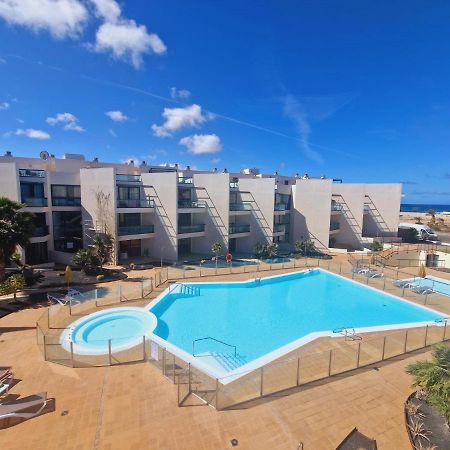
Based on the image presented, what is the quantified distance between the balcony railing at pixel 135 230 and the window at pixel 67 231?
5.01 metres

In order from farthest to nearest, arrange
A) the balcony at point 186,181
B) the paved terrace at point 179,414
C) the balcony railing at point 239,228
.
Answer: the balcony at point 186,181
the balcony railing at point 239,228
the paved terrace at point 179,414

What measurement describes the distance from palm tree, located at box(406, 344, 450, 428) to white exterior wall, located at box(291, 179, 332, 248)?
85.1 feet

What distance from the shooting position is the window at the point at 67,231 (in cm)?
2695

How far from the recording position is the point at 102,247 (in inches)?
906

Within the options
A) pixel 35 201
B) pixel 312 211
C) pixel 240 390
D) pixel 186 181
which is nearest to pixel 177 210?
pixel 186 181

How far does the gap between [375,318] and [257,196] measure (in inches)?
751

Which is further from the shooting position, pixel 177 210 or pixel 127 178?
pixel 127 178

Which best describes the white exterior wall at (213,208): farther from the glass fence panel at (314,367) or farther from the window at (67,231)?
the glass fence panel at (314,367)

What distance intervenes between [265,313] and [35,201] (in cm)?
2145

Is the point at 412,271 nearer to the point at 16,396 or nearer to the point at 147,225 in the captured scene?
the point at 147,225

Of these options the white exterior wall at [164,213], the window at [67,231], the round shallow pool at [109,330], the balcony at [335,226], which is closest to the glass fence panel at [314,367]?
the round shallow pool at [109,330]

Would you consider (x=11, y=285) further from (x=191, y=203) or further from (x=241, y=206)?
(x=241, y=206)

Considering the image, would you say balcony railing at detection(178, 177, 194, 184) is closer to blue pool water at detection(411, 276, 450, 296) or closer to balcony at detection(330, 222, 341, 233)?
balcony at detection(330, 222, 341, 233)

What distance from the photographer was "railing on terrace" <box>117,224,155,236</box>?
86.1ft
